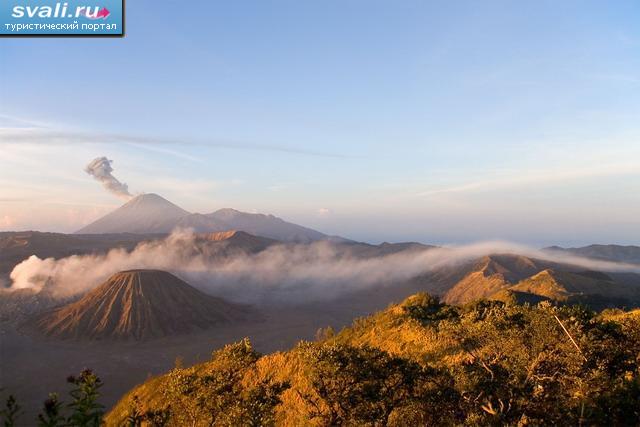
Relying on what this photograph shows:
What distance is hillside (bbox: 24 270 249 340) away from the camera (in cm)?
9788

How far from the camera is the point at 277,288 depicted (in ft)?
577

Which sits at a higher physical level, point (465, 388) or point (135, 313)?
point (465, 388)

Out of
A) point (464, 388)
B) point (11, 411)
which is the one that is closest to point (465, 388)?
point (464, 388)

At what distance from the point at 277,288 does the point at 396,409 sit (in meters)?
165

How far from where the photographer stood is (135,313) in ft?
338

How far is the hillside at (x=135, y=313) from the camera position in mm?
97875

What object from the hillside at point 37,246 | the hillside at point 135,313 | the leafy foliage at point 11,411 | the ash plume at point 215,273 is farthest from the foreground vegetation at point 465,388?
the hillside at point 37,246

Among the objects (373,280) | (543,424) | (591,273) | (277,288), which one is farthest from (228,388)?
(373,280)

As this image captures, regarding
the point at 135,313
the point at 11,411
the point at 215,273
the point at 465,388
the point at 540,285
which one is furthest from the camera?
the point at 215,273

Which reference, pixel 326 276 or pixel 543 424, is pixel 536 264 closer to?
pixel 326 276

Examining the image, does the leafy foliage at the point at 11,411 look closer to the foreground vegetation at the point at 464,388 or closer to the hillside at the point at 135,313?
the foreground vegetation at the point at 464,388

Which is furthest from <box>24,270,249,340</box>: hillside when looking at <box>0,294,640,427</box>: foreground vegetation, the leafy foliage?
the leafy foliage

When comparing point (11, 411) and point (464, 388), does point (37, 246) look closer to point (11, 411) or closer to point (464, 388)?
point (11, 411)

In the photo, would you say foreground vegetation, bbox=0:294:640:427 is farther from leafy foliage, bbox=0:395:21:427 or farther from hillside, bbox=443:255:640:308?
hillside, bbox=443:255:640:308
